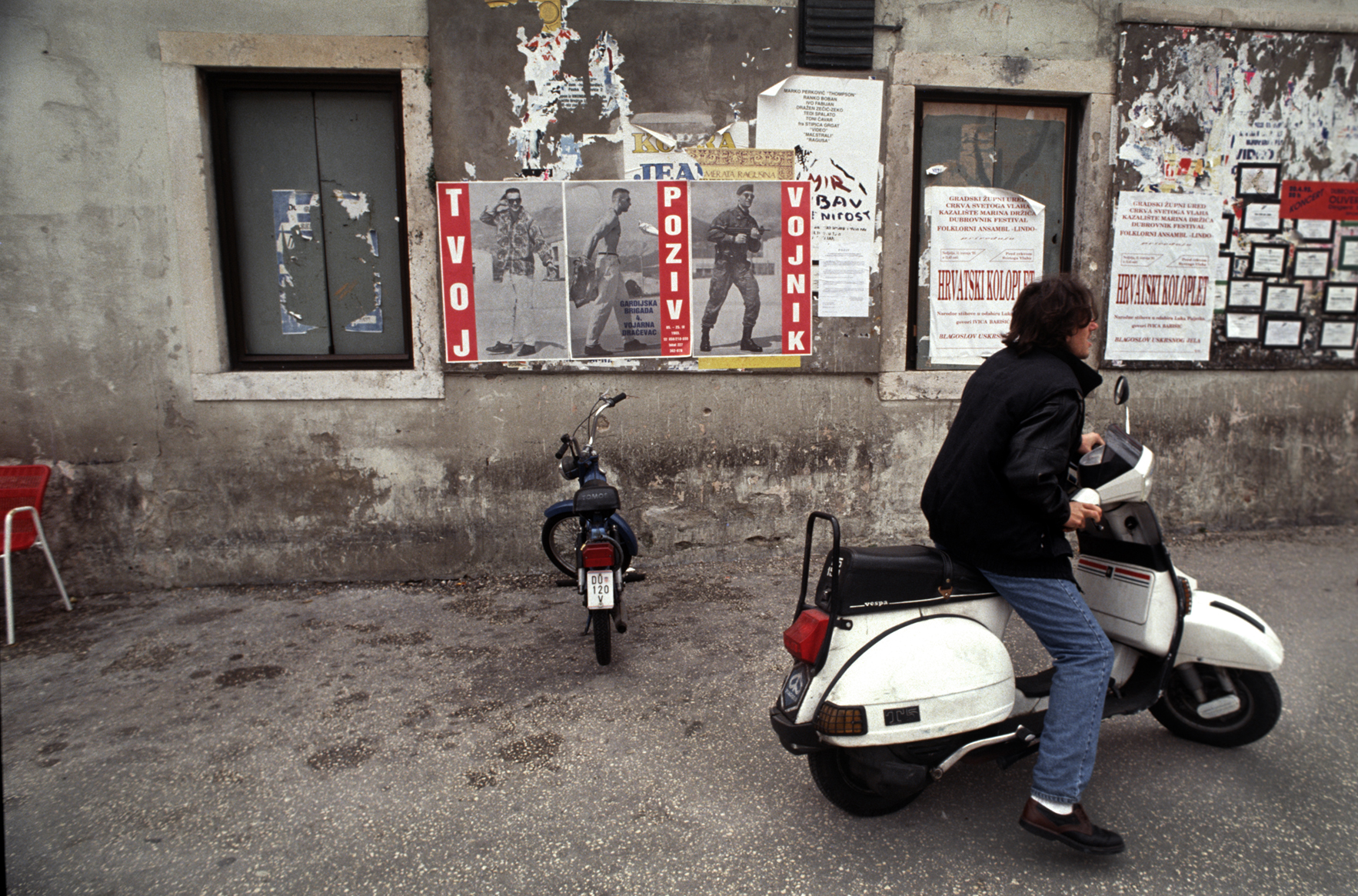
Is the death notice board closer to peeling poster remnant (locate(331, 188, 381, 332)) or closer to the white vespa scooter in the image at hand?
the white vespa scooter

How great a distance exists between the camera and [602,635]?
3701 mm

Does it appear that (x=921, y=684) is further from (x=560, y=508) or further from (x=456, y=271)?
(x=456, y=271)

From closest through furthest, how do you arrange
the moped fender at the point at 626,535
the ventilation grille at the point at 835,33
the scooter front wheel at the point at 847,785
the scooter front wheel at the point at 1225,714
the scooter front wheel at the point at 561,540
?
the scooter front wheel at the point at 847,785 → the scooter front wheel at the point at 1225,714 → the moped fender at the point at 626,535 → the scooter front wheel at the point at 561,540 → the ventilation grille at the point at 835,33

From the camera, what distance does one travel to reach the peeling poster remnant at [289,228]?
5078 millimetres

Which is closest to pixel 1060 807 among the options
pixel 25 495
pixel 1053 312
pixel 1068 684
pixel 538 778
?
pixel 1068 684

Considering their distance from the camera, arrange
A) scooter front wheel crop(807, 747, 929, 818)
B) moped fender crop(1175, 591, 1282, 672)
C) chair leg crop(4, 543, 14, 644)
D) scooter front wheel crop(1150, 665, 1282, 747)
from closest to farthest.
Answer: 1. scooter front wheel crop(807, 747, 929, 818)
2. moped fender crop(1175, 591, 1282, 672)
3. scooter front wheel crop(1150, 665, 1282, 747)
4. chair leg crop(4, 543, 14, 644)

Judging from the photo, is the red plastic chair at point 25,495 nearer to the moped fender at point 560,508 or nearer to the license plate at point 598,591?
the moped fender at point 560,508

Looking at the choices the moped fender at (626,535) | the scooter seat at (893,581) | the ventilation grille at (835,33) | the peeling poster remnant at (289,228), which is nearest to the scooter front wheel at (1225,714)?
the scooter seat at (893,581)

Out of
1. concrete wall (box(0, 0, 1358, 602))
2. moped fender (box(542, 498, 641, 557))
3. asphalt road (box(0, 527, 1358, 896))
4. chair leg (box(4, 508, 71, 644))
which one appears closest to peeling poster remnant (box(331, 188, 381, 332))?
concrete wall (box(0, 0, 1358, 602))

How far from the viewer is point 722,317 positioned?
5133 millimetres

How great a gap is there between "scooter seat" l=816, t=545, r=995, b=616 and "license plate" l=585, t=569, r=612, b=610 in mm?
1450

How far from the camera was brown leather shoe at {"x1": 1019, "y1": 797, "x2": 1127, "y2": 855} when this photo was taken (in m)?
2.26

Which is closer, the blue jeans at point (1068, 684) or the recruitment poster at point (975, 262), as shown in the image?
the blue jeans at point (1068, 684)

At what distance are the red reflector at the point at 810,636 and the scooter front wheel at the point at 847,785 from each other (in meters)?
0.35
